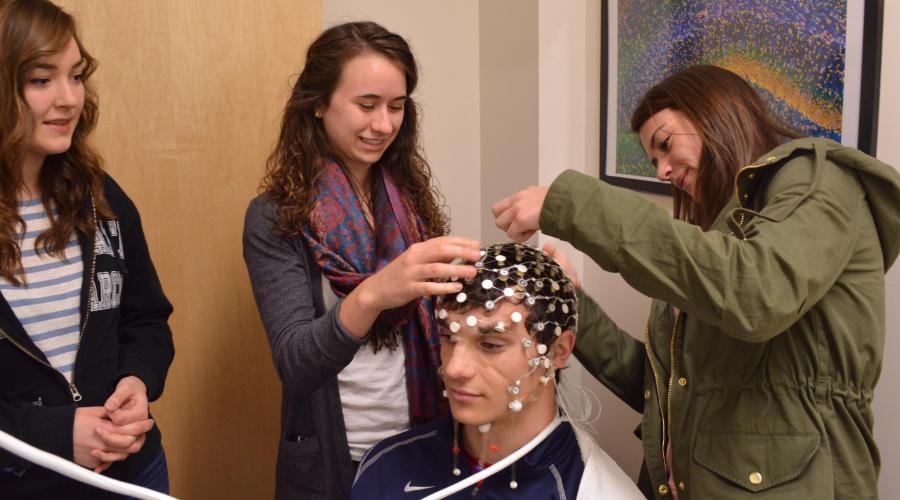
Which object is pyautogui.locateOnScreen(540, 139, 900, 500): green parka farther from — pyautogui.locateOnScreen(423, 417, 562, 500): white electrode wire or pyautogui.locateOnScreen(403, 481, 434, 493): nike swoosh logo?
pyautogui.locateOnScreen(403, 481, 434, 493): nike swoosh logo

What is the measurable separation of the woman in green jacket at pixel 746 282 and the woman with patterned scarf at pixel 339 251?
48 centimetres

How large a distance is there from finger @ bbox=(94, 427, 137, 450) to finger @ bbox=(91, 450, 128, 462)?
0.01 metres

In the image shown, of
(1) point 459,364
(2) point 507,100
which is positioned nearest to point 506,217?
(1) point 459,364

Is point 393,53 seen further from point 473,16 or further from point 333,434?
point 473,16

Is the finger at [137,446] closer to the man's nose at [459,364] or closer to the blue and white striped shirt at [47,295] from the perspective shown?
the blue and white striped shirt at [47,295]

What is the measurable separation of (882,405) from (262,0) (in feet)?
5.76

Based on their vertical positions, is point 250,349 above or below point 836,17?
below

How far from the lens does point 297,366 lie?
1.30 metres

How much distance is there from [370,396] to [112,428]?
487 millimetres

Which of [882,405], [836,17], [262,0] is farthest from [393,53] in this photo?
[882,405]

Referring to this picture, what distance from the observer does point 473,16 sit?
9.04 ft

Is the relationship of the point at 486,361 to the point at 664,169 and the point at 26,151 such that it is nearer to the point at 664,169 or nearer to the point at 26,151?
the point at 664,169

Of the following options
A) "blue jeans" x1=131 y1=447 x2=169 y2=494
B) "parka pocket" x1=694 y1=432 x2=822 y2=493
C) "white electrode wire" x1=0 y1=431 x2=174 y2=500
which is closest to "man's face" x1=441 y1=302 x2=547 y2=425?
"parka pocket" x1=694 y1=432 x2=822 y2=493

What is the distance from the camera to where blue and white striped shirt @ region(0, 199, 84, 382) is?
1.34 meters
